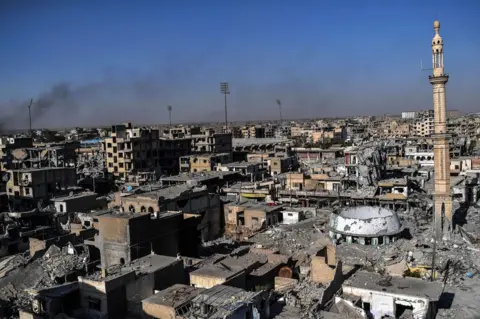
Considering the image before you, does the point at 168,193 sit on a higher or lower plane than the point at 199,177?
higher

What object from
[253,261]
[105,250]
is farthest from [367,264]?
[105,250]

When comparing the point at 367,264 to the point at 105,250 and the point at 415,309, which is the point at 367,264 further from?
the point at 105,250

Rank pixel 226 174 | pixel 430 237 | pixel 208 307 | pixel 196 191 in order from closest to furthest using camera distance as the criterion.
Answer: pixel 208 307 < pixel 430 237 < pixel 196 191 < pixel 226 174

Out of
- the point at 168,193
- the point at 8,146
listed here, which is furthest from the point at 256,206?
the point at 8,146

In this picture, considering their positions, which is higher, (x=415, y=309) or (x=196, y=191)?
(x=196, y=191)

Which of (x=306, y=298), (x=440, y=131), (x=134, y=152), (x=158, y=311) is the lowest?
(x=306, y=298)

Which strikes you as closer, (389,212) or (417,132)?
(389,212)

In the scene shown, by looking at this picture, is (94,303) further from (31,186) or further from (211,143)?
(211,143)
